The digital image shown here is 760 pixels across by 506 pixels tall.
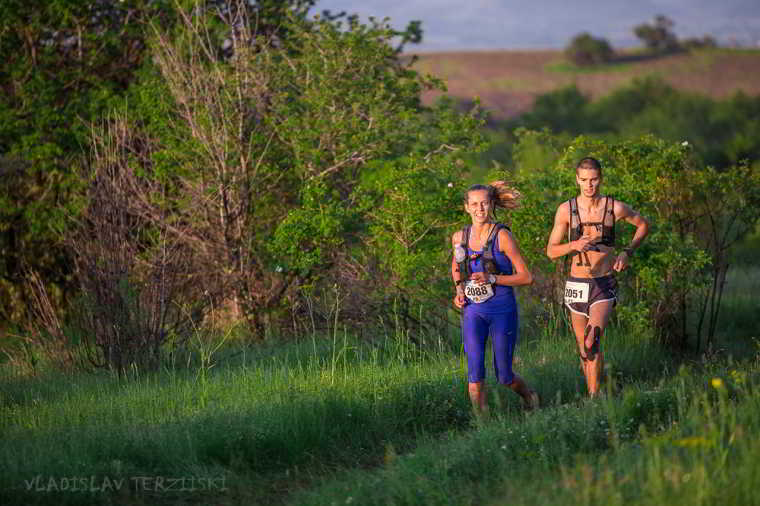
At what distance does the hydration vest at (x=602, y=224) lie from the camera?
6984 millimetres

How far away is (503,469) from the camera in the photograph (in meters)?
5.02

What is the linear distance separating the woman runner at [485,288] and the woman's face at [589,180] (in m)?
0.86

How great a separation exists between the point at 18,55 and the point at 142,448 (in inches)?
393

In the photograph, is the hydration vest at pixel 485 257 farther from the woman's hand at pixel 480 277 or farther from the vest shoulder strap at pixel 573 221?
the vest shoulder strap at pixel 573 221

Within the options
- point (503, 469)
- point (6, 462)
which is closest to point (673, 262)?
point (503, 469)

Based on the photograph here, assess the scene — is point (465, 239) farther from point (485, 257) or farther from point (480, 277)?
point (480, 277)

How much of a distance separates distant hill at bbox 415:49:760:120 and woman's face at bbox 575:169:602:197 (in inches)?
2829

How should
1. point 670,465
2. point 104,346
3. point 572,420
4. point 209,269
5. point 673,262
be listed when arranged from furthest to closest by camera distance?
point 209,269, point 673,262, point 104,346, point 572,420, point 670,465

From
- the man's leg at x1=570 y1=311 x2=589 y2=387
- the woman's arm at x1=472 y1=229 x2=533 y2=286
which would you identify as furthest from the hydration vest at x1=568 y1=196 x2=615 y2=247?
the woman's arm at x1=472 y1=229 x2=533 y2=286

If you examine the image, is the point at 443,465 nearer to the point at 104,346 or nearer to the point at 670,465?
the point at 670,465

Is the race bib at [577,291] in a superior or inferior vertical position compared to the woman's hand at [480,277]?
inferior

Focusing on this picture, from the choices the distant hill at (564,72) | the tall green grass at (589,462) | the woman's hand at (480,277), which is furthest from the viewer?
the distant hill at (564,72)

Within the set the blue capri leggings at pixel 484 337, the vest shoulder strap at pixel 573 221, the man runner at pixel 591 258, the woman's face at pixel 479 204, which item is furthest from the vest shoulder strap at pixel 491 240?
the vest shoulder strap at pixel 573 221

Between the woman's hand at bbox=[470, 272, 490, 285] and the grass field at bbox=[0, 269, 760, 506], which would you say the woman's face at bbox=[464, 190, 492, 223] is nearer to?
the woman's hand at bbox=[470, 272, 490, 285]
